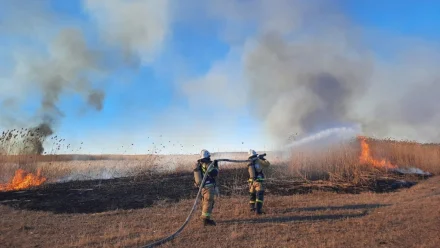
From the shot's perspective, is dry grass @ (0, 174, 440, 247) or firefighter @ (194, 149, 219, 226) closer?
dry grass @ (0, 174, 440, 247)

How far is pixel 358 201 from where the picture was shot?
13.2 meters

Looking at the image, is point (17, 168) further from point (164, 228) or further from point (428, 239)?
point (428, 239)

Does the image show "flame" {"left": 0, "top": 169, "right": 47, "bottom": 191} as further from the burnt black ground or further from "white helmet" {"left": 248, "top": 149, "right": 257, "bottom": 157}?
"white helmet" {"left": 248, "top": 149, "right": 257, "bottom": 157}

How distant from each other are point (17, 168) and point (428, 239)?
18.3 metres

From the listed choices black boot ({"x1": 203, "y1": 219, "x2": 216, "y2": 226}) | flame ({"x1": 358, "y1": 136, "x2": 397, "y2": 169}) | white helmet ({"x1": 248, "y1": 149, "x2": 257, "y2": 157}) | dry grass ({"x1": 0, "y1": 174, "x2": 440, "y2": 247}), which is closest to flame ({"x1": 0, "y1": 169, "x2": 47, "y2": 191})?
dry grass ({"x1": 0, "y1": 174, "x2": 440, "y2": 247})

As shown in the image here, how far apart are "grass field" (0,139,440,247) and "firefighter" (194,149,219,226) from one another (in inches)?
16.0

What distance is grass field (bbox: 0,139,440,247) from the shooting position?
881 centimetres

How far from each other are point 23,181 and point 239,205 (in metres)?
11.4

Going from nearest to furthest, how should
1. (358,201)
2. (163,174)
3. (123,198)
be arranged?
(358,201), (123,198), (163,174)

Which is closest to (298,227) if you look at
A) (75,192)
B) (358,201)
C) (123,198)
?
(358,201)

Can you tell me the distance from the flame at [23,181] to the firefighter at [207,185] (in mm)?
10889

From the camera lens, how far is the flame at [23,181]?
1734 centimetres

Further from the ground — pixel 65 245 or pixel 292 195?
pixel 292 195

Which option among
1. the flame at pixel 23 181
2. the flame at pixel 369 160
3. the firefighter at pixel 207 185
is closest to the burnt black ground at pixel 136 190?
the flame at pixel 23 181
